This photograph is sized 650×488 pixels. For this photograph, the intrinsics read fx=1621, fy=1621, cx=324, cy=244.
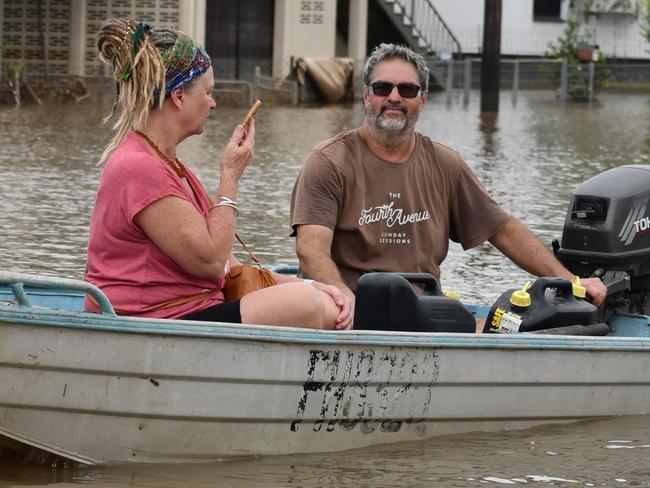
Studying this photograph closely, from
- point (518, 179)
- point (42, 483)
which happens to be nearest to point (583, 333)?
point (42, 483)

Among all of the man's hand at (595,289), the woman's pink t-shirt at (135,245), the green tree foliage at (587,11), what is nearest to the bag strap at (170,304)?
the woman's pink t-shirt at (135,245)

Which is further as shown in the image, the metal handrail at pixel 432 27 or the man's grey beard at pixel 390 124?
the metal handrail at pixel 432 27

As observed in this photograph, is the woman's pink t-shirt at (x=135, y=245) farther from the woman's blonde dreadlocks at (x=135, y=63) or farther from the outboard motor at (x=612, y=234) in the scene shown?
the outboard motor at (x=612, y=234)

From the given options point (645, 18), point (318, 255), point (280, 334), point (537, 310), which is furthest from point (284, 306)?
point (645, 18)

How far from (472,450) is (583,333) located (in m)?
0.81

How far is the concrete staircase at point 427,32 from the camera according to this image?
35.4 meters

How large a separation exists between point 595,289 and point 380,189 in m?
1.10

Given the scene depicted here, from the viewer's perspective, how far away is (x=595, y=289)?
7184mm

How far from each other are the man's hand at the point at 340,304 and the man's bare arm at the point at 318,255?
49cm

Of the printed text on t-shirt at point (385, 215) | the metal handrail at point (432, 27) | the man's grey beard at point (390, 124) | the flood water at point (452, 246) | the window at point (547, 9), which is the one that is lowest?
the flood water at point (452, 246)

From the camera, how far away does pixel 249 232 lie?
12.4 m

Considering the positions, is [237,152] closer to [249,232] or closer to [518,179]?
[249,232]

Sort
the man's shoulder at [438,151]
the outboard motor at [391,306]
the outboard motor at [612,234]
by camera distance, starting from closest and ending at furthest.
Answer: the outboard motor at [391,306] < the man's shoulder at [438,151] < the outboard motor at [612,234]

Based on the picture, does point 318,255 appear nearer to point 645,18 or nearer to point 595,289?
point 595,289
